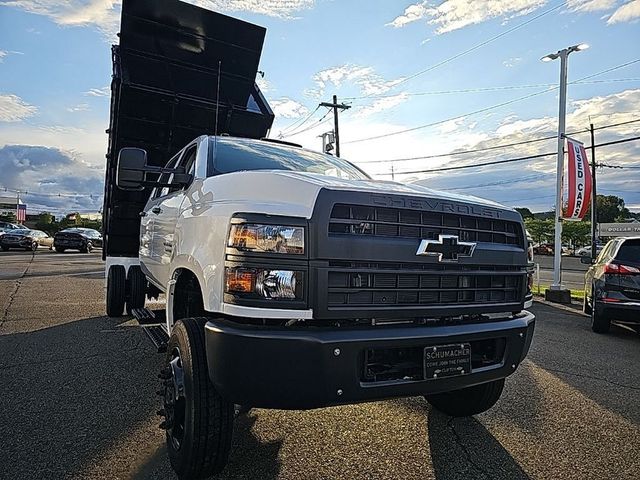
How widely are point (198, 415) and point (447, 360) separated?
1.28 metres

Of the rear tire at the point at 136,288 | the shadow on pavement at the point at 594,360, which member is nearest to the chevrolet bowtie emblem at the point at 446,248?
the shadow on pavement at the point at 594,360

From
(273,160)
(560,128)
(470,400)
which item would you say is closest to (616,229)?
(560,128)

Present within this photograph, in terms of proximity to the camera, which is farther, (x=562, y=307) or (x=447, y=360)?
(x=562, y=307)

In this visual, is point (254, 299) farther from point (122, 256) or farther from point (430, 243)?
point (122, 256)

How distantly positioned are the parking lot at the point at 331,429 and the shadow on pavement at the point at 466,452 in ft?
0.04

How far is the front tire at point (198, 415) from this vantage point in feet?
8.38

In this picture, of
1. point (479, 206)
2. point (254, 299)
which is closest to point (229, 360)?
point (254, 299)

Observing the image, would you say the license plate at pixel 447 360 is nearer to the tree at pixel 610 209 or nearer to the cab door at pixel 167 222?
the cab door at pixel 167 222

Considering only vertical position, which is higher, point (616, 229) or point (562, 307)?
point (616, 229)

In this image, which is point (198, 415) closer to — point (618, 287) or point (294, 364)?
point (294, 364)

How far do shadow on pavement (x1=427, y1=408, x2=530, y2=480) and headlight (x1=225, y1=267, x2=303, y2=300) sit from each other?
56.0 inches

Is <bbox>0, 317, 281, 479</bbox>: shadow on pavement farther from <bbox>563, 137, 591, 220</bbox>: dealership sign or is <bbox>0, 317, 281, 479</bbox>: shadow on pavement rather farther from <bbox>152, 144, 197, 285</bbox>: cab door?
<bbox>563, 137, 591, 220</bbox>: dealership sign

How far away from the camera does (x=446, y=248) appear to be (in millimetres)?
2734

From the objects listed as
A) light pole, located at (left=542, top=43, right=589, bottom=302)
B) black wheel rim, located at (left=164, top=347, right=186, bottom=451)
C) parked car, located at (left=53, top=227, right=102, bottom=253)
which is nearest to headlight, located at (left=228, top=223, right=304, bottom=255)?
black wheel rim, located at (left=164, top=347, right=186, bottom=451)
